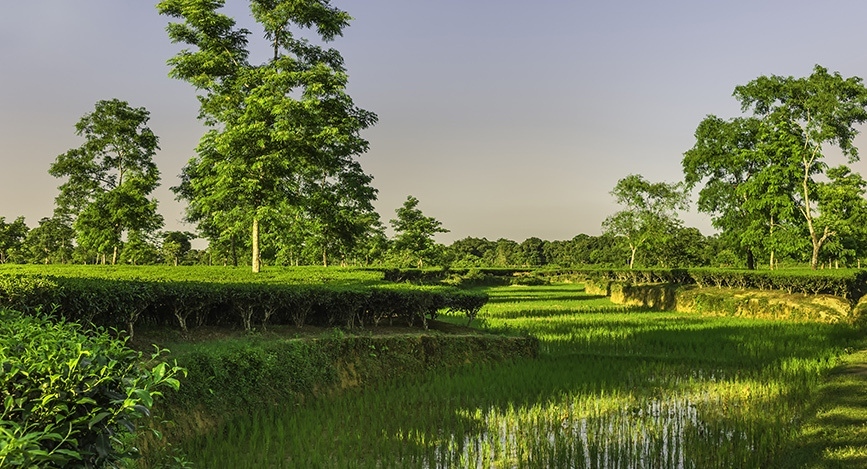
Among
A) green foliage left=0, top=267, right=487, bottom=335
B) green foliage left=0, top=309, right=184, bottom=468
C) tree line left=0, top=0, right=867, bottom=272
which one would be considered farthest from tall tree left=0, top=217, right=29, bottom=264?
green foliage left=0, top=309, right=184, bottom=468

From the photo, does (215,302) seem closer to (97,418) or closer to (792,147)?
(97,418)

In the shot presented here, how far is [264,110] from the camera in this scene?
1011 inches

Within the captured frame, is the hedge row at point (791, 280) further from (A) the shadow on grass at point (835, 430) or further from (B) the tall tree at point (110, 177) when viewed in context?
(B) the tall tree at point (110, 177)

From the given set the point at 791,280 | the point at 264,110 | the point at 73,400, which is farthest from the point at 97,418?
the point at 791,280

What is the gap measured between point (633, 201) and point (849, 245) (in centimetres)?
2445

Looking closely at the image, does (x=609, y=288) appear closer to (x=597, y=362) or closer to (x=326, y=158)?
(x=326, y=158)

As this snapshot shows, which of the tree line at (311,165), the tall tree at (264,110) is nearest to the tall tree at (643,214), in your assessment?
the tree line at (311,165)

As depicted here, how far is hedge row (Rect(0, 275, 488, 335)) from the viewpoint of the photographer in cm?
802

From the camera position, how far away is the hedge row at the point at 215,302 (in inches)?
316

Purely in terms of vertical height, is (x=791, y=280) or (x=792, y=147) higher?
(x=792, y=147)

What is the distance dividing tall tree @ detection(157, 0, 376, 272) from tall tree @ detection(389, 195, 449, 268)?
26.2 m

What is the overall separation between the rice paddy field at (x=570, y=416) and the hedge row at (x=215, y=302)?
2801 mm

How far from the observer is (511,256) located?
11225cm

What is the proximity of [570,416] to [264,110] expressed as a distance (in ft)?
72.8
